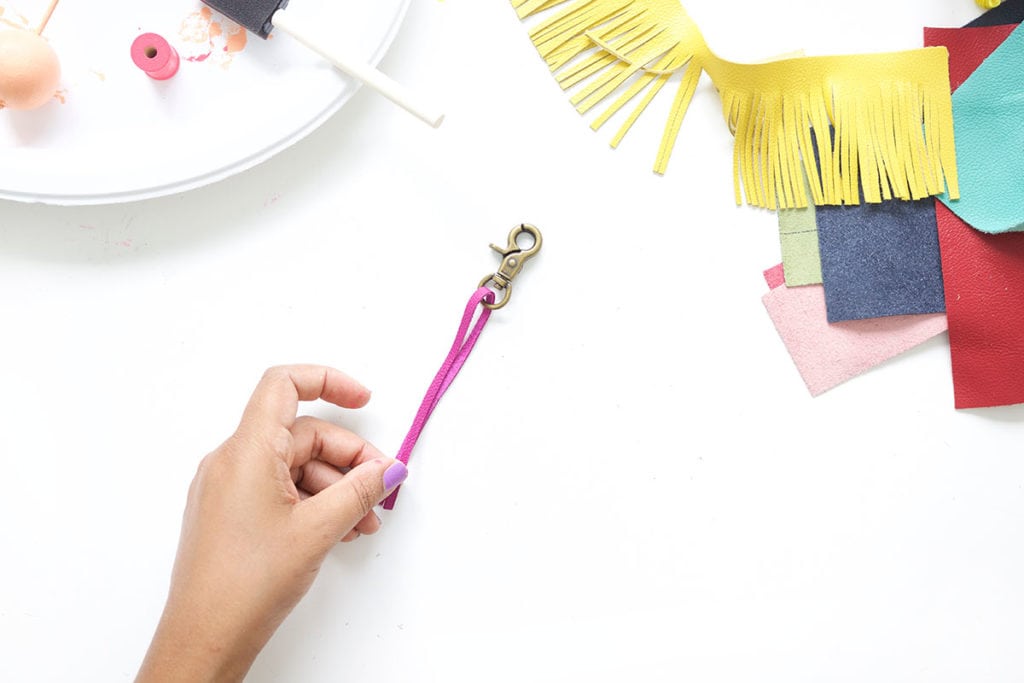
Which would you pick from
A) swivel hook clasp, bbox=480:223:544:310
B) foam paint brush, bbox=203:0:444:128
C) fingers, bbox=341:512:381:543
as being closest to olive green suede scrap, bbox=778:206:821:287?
swivel hook clasp, bbox=480:223:544:310

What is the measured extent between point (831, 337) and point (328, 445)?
1.58ft

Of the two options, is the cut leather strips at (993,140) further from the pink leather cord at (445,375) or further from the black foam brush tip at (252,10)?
the black foam brush tip at (252,10)

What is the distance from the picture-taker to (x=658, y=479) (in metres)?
0.76

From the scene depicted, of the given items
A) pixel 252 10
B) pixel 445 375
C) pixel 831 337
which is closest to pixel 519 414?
pixel 445 375

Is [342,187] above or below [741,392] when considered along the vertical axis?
above

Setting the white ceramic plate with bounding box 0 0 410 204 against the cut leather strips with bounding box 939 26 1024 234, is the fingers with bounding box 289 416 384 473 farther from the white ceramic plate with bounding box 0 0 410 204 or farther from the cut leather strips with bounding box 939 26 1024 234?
the cut leather strips with bounding box 939 26 1024 234

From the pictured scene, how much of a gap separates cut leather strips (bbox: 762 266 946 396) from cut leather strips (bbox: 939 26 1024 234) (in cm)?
11

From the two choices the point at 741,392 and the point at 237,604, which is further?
the point at 741,392

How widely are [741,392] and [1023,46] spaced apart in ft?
1.31

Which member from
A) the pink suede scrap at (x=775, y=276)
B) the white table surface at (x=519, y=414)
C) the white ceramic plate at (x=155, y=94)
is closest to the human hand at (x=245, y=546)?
the white table surface at (x=519, y=414)

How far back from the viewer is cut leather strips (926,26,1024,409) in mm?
733

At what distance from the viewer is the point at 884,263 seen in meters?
0.74

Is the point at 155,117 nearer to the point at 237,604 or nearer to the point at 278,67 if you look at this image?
the point at 278,67

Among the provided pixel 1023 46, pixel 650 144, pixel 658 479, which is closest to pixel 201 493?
pixel 658 479
